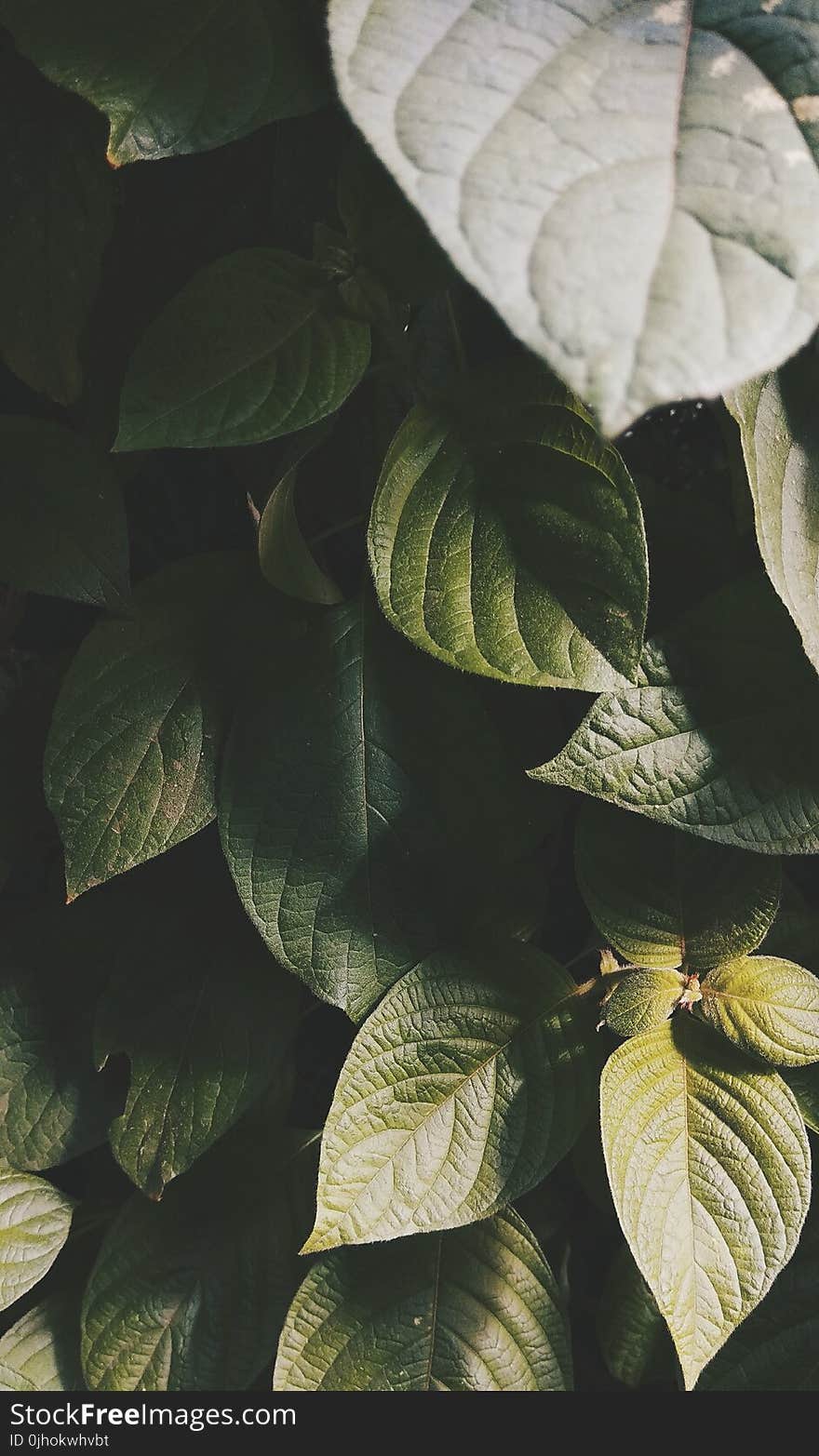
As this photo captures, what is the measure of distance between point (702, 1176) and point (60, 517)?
1.77ft

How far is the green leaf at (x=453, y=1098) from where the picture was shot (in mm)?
643

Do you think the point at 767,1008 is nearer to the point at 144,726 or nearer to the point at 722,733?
the point at 722,733

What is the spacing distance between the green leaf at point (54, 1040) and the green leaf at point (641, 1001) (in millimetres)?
370

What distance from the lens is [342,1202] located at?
635mm

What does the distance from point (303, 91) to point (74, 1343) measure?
0.87 meters

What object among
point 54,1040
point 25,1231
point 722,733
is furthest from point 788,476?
point 25,1231

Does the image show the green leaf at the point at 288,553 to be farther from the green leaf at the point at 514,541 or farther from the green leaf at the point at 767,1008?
the green leaf at the point at 767,1008

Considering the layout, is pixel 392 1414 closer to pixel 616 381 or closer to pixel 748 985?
pixel 748 985

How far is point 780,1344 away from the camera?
2.35ft

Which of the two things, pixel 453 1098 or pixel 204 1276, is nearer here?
pixel 453 1098

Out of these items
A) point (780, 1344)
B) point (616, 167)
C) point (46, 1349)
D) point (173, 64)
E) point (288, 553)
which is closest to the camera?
point (616, 167)

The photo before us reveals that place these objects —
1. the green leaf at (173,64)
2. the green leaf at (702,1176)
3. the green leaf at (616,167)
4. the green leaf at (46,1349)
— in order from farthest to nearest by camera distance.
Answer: the green leaf at (46,1349)
the green leaf at (702,1176)
the green leaf at (173,64)
the green leaf at (616,167)

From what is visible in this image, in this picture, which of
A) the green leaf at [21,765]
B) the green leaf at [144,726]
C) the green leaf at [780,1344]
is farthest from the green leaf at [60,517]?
the green leaf at [780,1344]

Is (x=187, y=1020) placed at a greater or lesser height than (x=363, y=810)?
lesser
